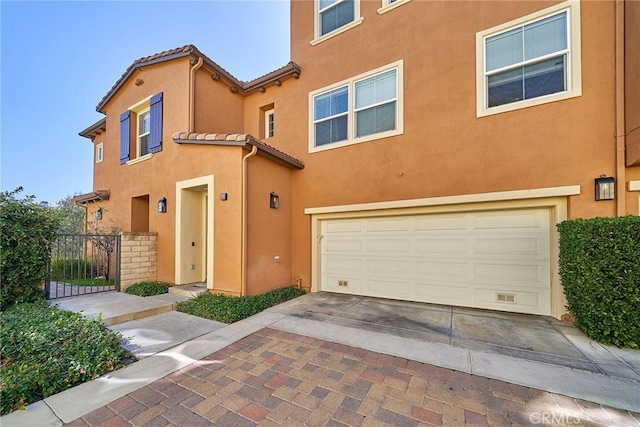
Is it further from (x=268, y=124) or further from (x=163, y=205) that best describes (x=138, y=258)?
(x=268, y=124)

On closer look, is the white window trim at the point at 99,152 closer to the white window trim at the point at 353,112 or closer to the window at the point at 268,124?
the window at the point at 268,124

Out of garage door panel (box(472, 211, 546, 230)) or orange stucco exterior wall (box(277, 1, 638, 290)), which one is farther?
garage door panel (box(472, 211, 546, 230))

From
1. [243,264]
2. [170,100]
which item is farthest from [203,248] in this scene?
[170,100]

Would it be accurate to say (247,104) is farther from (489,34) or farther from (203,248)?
(489,34)

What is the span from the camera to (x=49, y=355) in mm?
2777

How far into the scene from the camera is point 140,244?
23.2 ft

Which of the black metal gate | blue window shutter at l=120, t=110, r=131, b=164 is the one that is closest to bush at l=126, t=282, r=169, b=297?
the black metal gate

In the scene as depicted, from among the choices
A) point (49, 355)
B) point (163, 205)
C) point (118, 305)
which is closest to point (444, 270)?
point (49, 355)

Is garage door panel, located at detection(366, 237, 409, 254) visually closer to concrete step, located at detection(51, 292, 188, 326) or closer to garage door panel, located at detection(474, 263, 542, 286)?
garage door panel, located at detection(474, 263, 542, 286)

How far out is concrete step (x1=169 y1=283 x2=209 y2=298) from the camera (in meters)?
5.96

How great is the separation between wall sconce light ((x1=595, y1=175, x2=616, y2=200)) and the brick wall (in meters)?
10.2

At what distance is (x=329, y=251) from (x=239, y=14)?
10.2m

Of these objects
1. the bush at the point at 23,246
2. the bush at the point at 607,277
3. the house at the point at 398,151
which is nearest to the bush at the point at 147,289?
the house at the point at 398,151

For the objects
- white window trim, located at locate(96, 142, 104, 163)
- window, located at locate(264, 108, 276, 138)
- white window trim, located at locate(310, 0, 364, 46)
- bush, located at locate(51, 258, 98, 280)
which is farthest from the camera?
white window trim, located at locate(96, 142, 104, 163)
